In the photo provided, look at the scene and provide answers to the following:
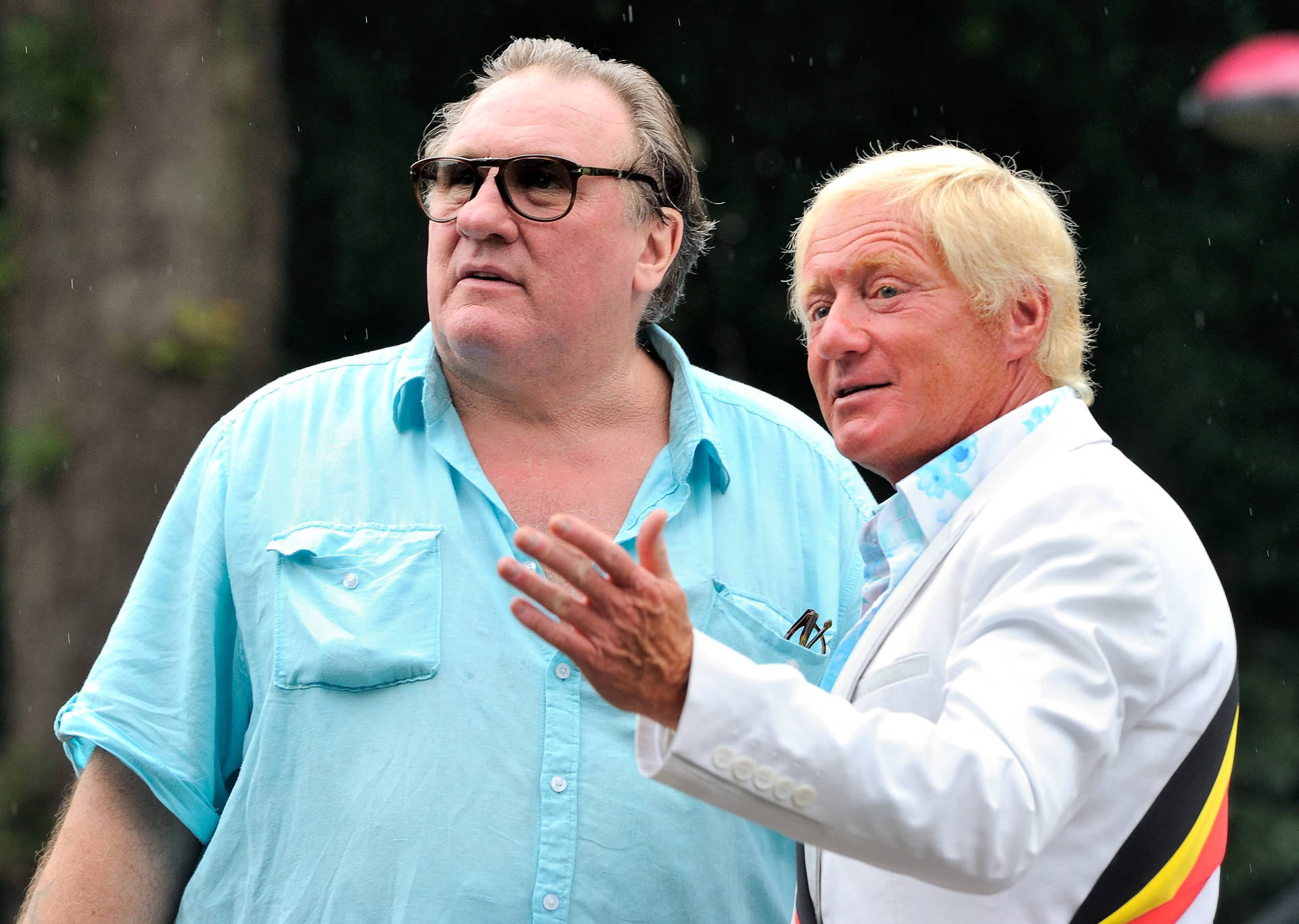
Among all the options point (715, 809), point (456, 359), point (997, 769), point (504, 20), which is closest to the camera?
point (997, 769)

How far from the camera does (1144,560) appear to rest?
1.73 metres

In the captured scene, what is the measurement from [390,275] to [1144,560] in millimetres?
6481

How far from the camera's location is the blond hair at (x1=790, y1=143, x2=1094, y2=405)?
216 cm

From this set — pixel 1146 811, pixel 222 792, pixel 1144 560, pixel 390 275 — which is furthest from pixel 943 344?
pixel 390 275

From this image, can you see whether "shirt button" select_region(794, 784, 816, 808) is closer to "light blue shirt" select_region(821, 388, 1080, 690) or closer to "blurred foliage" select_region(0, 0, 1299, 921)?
"light blue shirt" select_region(821, 388, 1080, 690)

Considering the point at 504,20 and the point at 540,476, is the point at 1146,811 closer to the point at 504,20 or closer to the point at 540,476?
the point at 540,476

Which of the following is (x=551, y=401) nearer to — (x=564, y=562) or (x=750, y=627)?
(x=750, y=627)

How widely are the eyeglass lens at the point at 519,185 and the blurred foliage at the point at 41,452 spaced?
12.2 feet

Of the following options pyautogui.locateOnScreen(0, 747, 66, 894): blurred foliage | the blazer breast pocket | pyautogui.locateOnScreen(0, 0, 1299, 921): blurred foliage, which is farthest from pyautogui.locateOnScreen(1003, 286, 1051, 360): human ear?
pyautogui.locateOnScreen(0, 0, 1299, 921): blurred foliage

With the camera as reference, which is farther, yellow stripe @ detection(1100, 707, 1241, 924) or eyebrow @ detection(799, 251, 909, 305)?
eyebrow @ detection(799, 251, 909, 305)

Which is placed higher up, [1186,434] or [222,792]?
[222,792]

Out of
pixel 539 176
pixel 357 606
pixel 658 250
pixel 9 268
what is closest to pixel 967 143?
pixel 9 268

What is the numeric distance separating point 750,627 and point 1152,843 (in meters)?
0.96

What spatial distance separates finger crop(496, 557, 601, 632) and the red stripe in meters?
0.80
